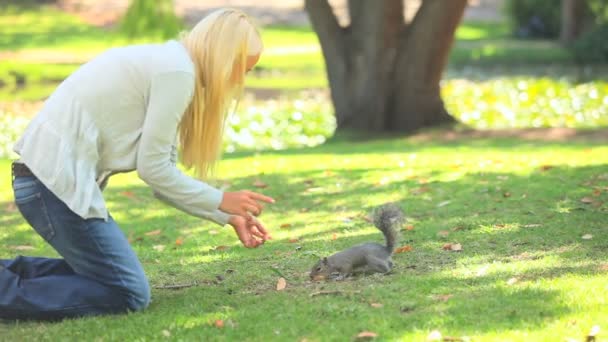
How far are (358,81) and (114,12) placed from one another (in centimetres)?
2495

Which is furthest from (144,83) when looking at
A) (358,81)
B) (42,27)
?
(42,27)

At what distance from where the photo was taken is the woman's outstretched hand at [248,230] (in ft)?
14.8

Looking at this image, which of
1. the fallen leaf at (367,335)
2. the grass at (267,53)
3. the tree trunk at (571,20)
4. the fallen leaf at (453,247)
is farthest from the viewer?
the tree trunk at (571,20)

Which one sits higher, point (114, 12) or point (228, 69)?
point (228, 69)

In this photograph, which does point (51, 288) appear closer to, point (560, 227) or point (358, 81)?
point (560, 227)

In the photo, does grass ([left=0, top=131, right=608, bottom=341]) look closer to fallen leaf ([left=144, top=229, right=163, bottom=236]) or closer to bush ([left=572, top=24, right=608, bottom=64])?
fallen leaf ([left=144, top=229, right=163, bottom=236])

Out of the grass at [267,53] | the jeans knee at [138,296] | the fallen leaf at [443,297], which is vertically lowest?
the grass at [267,53]

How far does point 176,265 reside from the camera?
5914 millimetres

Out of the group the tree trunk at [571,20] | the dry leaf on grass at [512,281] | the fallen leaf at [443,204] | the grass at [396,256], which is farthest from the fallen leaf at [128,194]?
the tree trunk at [571,20]

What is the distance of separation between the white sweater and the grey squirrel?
77 cm

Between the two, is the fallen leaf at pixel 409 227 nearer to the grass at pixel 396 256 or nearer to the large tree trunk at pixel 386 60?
the grass at pixel 396 256

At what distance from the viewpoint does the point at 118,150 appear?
448cm

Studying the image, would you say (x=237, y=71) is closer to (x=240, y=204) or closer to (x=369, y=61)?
(x=240, y=204)

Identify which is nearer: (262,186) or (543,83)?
(262,186)
